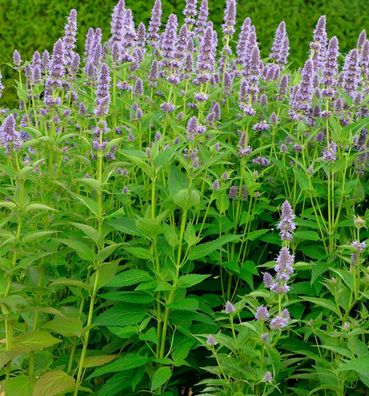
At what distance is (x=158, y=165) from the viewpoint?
11.3 ft

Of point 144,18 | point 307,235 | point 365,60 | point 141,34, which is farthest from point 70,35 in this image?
point 144,18

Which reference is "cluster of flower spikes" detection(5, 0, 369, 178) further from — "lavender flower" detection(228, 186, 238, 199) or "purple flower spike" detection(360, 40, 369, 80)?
"lavender flower" detection(228, 186, 238, 199)

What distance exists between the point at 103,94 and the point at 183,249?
79cm

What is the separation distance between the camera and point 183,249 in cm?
382

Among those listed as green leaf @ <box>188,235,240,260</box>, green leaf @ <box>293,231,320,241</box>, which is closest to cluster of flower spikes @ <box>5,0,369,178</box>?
green leaf @ <box>293,231,320,241</box>

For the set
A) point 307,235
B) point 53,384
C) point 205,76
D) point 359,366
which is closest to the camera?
point 359,366

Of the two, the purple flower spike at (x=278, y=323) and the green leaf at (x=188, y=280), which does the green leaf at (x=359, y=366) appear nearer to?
the purple flower spike at (x=278, y=323)

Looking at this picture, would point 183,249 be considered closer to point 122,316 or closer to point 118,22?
point 122,316

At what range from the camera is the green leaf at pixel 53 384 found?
3.22 metres

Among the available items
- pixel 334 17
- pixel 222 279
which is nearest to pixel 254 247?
pixel 222 279

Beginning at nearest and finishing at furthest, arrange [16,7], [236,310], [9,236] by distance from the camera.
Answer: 1. [236,310]
2. [9,236]
3. [16,7]

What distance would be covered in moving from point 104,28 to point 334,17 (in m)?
3.32

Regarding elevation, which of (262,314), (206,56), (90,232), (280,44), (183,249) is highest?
(206,56)

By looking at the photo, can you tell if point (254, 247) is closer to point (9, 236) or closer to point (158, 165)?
point (158, 165)
